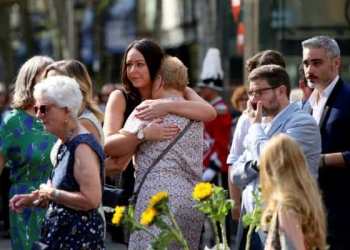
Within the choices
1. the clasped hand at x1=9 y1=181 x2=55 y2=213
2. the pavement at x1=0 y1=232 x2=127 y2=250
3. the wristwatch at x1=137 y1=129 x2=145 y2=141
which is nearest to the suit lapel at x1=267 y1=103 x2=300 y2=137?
the wristwatch at x1=137 y1=129 x2=145 y2=141

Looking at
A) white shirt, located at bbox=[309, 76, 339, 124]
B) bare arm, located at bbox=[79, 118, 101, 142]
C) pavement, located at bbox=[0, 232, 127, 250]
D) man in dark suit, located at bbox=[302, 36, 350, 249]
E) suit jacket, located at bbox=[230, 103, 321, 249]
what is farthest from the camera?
pavement, located at bbox=[0, 232, 127, 250]

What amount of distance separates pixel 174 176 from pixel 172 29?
26.2 metres

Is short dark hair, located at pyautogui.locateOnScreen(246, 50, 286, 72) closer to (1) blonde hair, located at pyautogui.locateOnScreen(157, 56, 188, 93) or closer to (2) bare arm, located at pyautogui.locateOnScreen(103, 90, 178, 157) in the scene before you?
(1) blonde hair, located at pyautogui.locateOnScreen(157, 56, 188, 93)

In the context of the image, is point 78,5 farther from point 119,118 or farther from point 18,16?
point 119,118

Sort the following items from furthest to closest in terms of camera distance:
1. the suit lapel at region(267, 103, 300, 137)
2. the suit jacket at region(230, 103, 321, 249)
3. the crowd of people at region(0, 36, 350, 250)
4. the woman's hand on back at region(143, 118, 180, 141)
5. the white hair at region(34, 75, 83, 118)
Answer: the woman's hand on back at region(143, 118, 180, 141)
the suit lapel at region(267, 103, 300, 137)
the suit jacket at region(230, 103, 321, 249)
the crowd of people at region(0, 36, 350, 250)
the white hair at region(34, 75, 83, 118)

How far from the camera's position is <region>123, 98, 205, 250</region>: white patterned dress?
7996 mm

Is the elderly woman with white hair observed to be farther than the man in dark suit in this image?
No

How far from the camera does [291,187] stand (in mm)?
6387

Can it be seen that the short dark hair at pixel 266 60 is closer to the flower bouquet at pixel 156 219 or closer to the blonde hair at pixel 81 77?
the blonde hair at pixel 81 77

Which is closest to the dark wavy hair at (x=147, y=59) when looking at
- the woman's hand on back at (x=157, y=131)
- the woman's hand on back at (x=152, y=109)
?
the woman's hand on back at (x=152, y=109)

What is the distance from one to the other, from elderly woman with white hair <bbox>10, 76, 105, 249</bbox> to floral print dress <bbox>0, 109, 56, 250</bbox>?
1272 mm

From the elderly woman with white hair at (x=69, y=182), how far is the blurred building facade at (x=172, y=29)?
6.96 metres

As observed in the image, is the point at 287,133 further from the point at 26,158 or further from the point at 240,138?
the point at 26,158

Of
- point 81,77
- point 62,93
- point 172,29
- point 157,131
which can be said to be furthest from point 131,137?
point 172,29
